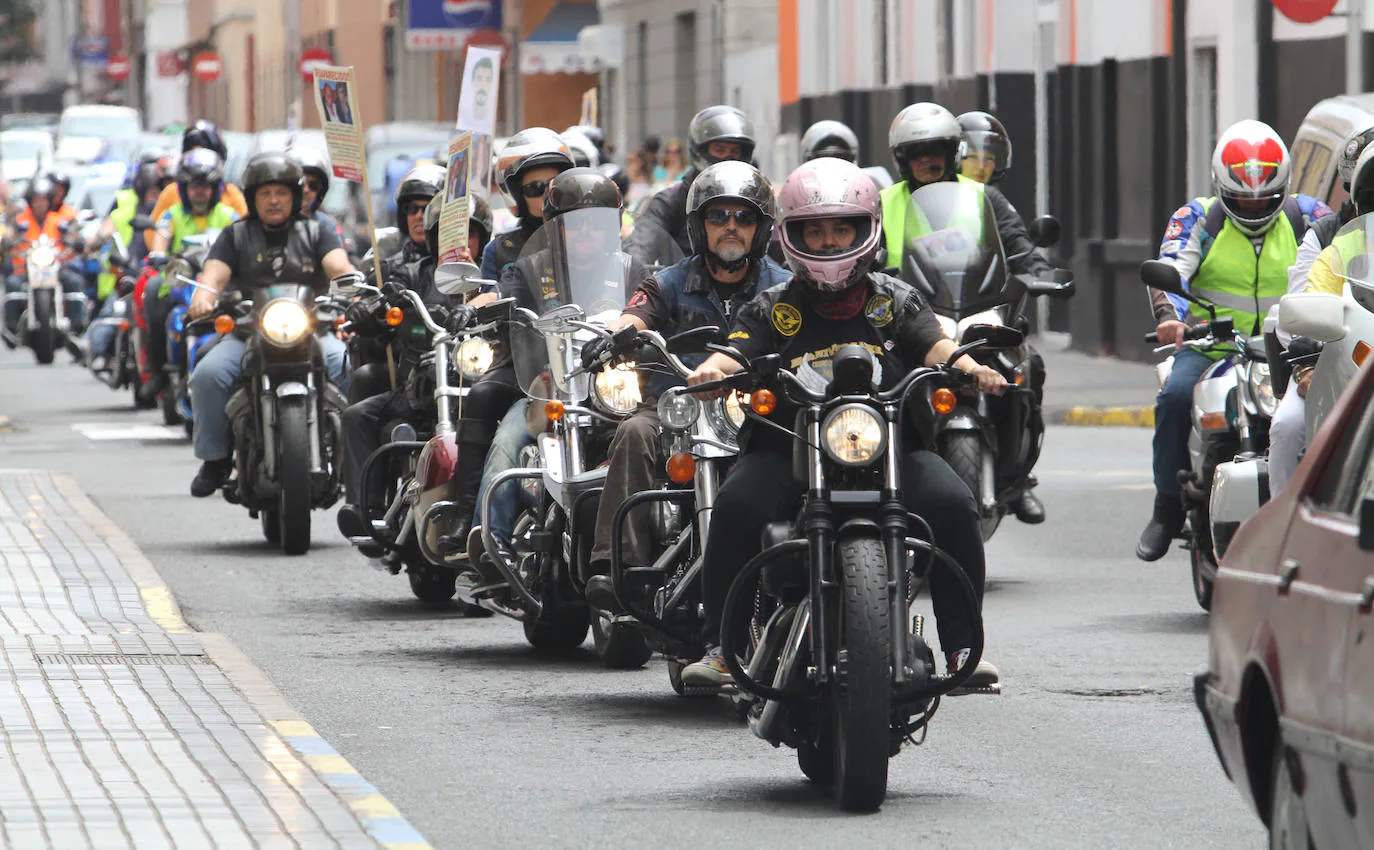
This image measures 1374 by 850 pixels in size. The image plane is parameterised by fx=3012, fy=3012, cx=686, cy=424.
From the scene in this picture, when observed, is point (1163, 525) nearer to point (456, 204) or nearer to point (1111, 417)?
point (456, 204)

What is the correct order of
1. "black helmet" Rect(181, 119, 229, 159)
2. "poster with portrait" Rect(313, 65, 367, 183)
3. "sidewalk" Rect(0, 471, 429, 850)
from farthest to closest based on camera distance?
1. "black helmet" Rect(181, 119, 229, 159)
2. "poster with portrait" Rect(313, 65, 367, 183)
3. "sidewalk" Rect(0, 471, 429, 850)

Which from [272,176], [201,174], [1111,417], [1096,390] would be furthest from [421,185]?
[1096,390]

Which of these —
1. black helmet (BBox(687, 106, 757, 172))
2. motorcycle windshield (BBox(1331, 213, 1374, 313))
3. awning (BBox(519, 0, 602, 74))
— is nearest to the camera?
motorcycle windshield (BBox(1331, 213, 1374, 313))

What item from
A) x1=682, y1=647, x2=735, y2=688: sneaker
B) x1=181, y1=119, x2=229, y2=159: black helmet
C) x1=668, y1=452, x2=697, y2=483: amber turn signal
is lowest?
x1=682, y1=647, x2=735, y2=688: sneaker

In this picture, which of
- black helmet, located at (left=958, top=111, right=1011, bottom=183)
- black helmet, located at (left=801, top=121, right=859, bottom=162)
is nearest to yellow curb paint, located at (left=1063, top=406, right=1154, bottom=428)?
black helmet, located at (left=801, top=121, right=859, bottom=162)

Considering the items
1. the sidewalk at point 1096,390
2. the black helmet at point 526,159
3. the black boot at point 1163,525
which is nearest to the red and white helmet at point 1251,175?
the black boot at point 1163,525

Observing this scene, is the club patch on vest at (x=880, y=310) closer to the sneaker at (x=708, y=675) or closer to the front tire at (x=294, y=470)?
the sneaker at (x=708, y=675)

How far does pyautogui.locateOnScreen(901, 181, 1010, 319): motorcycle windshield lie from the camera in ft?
39.5

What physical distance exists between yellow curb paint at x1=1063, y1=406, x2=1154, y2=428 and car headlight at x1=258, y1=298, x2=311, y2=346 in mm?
8947

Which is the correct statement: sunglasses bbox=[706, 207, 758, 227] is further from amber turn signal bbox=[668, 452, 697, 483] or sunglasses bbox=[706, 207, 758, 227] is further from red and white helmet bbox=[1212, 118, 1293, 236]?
red and white helmet bbox=[1212, 118, 1293, 236]

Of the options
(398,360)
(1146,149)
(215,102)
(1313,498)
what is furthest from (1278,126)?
(215,102)

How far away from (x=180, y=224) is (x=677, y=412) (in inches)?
503

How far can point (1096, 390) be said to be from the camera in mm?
23500

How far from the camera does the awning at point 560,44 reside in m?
48.1
